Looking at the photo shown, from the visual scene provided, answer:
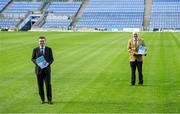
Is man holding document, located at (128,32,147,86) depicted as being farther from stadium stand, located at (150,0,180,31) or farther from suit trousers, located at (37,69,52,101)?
stadium stand, located at (150,0,180,31)

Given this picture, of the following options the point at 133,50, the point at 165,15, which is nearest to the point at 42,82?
the point at 133,50

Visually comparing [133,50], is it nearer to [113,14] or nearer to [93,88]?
[93,88]

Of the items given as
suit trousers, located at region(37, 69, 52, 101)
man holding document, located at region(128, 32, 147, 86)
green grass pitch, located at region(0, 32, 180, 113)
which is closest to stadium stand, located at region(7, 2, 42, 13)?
green grass pitch, located at region(0, 32, 180, 113)

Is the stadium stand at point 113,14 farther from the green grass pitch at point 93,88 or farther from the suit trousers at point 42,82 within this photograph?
the suit trousers at point 42,82

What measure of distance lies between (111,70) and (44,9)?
94.9 metres

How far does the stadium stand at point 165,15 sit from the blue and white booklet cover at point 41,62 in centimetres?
9020

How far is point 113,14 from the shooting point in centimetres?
11375

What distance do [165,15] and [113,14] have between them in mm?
11815

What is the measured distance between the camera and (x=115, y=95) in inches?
623

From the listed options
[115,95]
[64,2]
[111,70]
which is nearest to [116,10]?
[64,2]

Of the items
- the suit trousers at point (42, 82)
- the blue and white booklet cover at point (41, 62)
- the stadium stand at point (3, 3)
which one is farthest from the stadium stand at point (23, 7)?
the blue and white booklet cover at point (41, 62)

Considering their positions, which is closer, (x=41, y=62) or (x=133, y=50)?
(x=41, y=62)

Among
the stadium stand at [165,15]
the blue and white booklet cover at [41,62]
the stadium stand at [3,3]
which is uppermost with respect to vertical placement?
the stadium stand at [3,3]

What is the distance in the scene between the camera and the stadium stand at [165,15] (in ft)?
347
